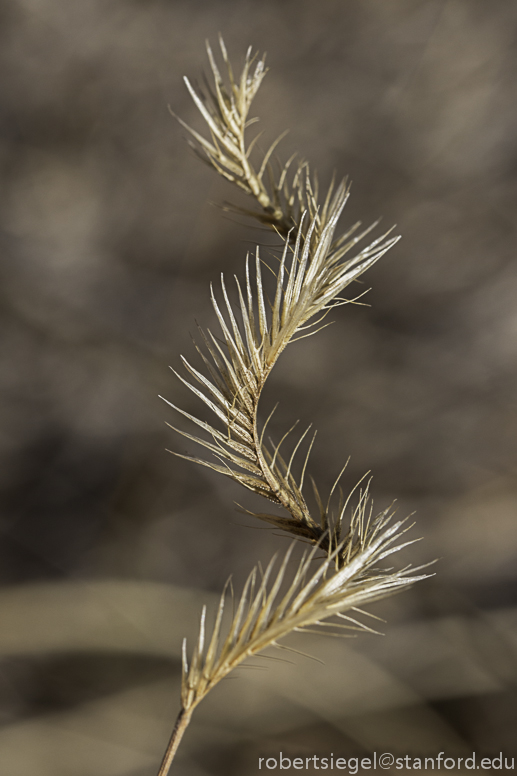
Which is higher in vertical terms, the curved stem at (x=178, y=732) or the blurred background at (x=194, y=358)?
the blurred background at (x=194, y=358)

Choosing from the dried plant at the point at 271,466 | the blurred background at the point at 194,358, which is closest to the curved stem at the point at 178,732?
the dried plant at the point at 271,466

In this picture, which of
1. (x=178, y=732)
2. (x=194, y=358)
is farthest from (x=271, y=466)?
(x=194, y=358)

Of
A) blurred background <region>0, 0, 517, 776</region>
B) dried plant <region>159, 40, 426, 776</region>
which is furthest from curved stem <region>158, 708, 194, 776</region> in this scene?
blurred background <region>0, 0, 517, 776</region>

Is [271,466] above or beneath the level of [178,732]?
above

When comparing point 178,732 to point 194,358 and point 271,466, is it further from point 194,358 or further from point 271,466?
point 194,358

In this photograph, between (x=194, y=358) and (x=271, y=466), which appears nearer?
(x=271, y=466)

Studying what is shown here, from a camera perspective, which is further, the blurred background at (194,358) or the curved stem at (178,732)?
the blurred background at (194,358)

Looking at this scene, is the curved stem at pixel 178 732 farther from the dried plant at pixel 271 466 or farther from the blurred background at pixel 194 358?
the blurred background at pixel 194 358

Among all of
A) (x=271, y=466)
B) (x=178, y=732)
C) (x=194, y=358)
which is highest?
(x=194, y=358)

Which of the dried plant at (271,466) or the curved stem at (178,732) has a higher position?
the dried plant at (271,466)
